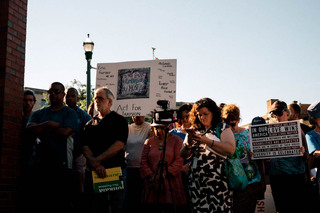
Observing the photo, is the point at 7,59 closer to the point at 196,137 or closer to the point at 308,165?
the point at 196,137

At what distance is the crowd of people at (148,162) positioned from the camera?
4648mm

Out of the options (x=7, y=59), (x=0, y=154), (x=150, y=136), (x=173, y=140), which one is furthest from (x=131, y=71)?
(x=0, y=154)

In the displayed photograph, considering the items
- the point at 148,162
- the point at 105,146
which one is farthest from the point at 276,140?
the point at 105,146

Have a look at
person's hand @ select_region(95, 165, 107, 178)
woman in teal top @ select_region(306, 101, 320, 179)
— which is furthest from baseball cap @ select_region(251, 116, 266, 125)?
person's hand @ select_region(95, 165, 107, 178)

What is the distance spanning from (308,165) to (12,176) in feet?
13.6

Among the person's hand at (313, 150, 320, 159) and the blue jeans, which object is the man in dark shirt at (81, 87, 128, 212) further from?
the person's hand at (313, 150, 320, 159)

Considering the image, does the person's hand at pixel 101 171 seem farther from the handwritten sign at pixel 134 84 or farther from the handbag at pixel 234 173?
the handwritten sign at pixel 134 84

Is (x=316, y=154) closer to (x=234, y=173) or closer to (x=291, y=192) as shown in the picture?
(x=291, y=192)

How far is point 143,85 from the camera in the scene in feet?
24.0

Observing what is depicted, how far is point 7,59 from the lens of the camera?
5285 mm

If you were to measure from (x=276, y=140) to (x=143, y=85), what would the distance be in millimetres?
2588

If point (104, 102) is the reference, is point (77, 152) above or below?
below

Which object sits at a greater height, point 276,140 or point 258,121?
point 258,121

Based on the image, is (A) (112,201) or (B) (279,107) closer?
(A) (112,201)
